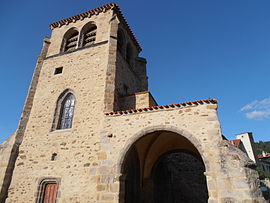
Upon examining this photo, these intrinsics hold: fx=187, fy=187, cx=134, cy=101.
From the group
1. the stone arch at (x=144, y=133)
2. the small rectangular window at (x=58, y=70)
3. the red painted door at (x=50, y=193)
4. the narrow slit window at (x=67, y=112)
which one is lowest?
the red painted door at (x=50, y=193)

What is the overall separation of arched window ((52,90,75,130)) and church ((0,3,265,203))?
5 cm

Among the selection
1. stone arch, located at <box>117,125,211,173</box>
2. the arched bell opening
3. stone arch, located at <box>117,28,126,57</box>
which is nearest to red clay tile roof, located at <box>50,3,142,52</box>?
stone arch, located at <box>117,28,126,57</box>

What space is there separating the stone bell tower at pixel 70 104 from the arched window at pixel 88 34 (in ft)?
0.06

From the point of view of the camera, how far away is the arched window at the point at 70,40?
36.4ft

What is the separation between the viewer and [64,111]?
883cm

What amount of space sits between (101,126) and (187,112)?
333 centimetres

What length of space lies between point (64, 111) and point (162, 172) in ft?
21.3

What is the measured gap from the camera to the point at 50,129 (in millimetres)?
8305

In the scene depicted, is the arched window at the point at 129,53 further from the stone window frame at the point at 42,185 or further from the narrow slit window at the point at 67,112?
the stone window frame at the point at 42,185

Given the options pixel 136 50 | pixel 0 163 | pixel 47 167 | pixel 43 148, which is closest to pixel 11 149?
pixel 0 163

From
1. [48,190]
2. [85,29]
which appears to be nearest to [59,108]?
[48,190]

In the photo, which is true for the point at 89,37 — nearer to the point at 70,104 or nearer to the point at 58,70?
the point at 58,70

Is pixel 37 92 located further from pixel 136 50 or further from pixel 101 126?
pixel 136 50

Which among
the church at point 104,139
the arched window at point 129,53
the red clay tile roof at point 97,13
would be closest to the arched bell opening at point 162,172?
the church at point 104,139
